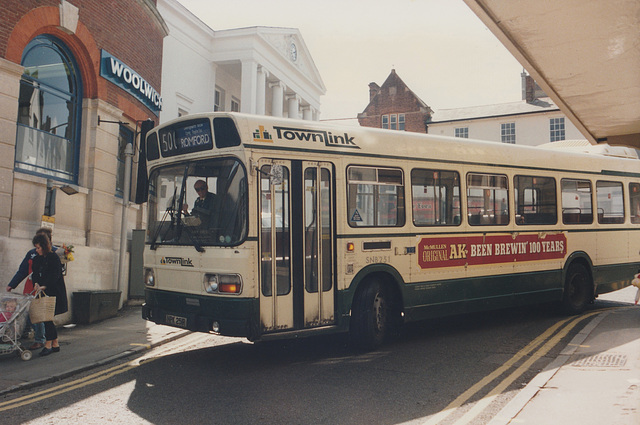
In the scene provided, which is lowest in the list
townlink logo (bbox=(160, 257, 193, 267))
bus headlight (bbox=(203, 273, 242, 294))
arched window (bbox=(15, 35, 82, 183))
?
bus headlight (bbox=(203, 273, 242, 294))

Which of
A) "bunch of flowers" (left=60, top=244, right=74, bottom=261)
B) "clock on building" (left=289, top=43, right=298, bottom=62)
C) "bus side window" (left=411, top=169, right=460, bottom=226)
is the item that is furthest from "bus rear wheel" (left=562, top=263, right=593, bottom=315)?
"clock on building" (left=289, top=43, right=298, bottom=62)

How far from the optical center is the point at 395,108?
5303 centimetres

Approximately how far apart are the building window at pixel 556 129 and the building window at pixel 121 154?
1437 inches

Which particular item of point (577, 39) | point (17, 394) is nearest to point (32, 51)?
point (17, 394)

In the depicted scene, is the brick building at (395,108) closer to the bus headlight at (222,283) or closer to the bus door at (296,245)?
the bus door at (296,245)

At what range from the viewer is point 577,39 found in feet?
17.7

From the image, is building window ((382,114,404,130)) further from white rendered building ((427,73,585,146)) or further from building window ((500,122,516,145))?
building window ((500,122,516,145))

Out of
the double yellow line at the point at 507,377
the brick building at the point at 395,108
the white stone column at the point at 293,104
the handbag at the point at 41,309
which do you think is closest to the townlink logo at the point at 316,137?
the double yellow line at the point at 507,377

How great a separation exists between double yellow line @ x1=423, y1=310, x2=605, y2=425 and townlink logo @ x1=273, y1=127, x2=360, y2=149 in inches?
136

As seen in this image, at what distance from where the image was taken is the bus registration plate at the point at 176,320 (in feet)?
22.8

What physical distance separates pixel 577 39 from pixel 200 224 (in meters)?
4.60

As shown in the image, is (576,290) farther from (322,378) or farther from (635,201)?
(322,378)

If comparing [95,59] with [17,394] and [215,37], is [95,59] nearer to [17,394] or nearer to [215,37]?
[17,394]

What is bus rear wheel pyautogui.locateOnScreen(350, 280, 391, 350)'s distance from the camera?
7.69m
